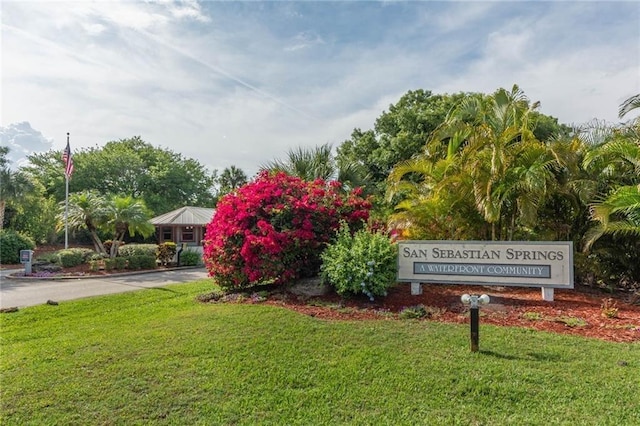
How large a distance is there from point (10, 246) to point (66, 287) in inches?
362

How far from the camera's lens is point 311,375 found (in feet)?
13.2

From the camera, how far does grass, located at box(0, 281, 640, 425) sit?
3.35 meters

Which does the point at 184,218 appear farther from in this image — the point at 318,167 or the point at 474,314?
the point at 474,314

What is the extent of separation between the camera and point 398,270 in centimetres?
725

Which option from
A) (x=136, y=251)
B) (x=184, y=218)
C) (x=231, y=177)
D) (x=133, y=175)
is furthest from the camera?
(x=231, y=177)

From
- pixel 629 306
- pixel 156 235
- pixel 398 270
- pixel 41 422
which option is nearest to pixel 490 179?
pixel 398 270

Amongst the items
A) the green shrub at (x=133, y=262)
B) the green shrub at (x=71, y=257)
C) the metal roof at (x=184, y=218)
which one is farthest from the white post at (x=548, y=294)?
the metal roof at (x=184, y=218)

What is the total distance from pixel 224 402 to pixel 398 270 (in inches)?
172

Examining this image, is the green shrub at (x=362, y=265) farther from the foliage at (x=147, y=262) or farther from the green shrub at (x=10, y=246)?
the green shrub at (x=10, y=246)

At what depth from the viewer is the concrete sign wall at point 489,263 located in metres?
→ 6.57

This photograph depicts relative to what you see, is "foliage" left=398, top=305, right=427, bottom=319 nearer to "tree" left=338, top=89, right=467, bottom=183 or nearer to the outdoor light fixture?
the outdoor light fixture

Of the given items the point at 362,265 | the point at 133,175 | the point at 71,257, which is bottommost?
the point at 71,257

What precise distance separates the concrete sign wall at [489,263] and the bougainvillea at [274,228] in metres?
1.61

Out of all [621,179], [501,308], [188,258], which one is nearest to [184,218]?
[188,258]
